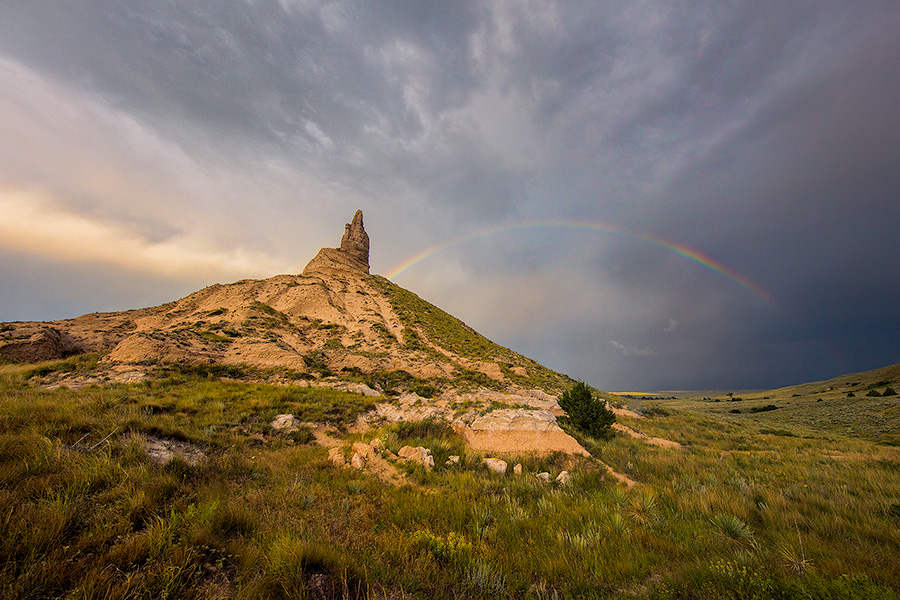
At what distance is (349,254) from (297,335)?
1323 inches

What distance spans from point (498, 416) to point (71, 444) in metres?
10.8

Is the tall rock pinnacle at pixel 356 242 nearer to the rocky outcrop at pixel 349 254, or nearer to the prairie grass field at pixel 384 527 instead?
the rocky outcrop at pixel 349 254

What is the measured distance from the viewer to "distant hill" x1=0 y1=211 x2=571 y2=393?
19.6 m

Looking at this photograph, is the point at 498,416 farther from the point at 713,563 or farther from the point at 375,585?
the point at 375,585

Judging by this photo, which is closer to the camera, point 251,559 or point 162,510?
point 251,559

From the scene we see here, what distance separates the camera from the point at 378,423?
485 inches

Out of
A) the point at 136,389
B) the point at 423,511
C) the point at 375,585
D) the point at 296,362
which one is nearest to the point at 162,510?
the point at 375,585

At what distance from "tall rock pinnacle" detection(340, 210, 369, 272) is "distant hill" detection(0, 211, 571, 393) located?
788 cm

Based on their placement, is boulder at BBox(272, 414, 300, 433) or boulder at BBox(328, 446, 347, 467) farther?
boulder at BBox(272, 414, 300, 433)

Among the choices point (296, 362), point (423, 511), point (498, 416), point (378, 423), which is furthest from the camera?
point (296, 362)

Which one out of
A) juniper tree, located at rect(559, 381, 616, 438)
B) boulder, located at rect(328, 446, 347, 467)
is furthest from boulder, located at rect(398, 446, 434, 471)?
juniper tree, located at rect(559, 381, 616, 438)

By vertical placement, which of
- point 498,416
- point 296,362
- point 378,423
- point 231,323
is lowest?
point 378,423

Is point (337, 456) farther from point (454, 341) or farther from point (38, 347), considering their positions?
point (454, 341)

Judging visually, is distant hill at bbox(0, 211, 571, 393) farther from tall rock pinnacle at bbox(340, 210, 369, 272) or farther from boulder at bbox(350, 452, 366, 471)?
boulder at bbox(350, 452, 366, 471)
